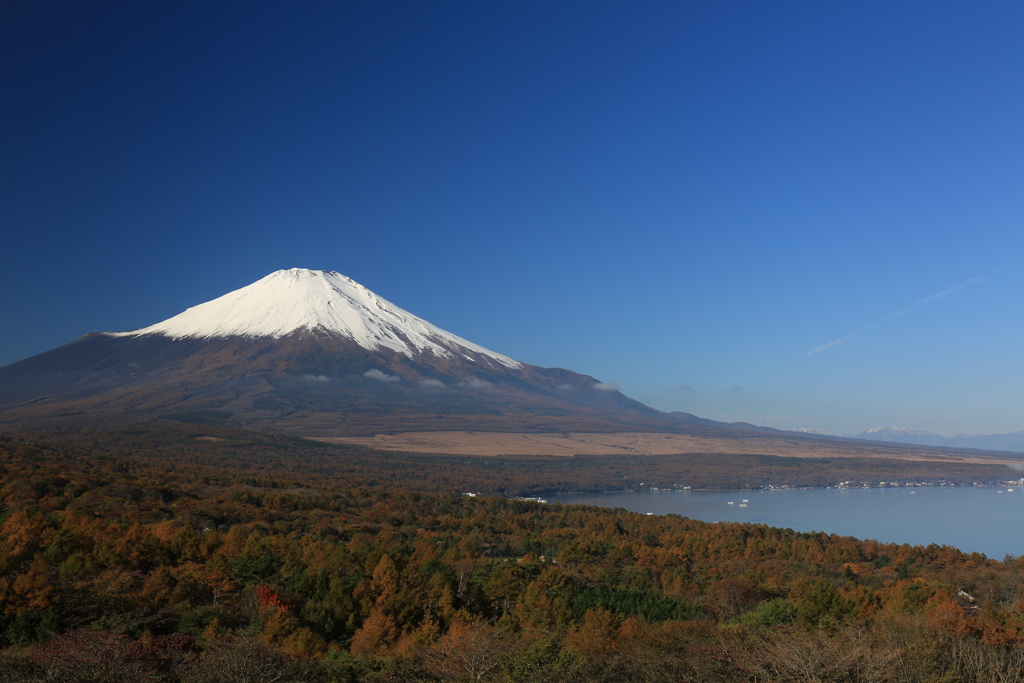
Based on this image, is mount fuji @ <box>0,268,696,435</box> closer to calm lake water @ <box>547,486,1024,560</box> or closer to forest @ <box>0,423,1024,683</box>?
calm lake water @ <box>547,486,1024,560</box>

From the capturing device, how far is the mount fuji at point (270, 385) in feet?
436

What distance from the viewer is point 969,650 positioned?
1393 cm

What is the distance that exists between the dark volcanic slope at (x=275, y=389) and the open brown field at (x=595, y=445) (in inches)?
297

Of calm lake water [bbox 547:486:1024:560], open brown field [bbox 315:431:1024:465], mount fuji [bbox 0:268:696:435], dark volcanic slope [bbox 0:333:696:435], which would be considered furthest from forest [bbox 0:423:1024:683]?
dark volcanic slope [bbox 0:333:696:435]

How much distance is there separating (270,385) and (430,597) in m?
149

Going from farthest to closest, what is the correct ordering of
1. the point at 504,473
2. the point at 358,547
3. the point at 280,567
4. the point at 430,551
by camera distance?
1. the point at 504,473
2. the point at 430,551
3. the point at 358,547
4. the point at 280,567

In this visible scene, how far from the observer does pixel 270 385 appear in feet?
520

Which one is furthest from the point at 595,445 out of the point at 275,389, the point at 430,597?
the point at 430,597

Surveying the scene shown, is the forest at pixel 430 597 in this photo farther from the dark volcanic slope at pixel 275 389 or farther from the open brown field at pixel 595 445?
the dark volcanic slope at pixel 275 389

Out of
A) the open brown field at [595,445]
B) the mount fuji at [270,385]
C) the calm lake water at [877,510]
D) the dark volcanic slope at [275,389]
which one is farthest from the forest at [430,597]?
the dark volcanic slope at [275,389]

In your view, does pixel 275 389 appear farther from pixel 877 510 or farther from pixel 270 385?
pixel 877 510

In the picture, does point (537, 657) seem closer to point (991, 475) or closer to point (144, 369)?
point (991, 475)

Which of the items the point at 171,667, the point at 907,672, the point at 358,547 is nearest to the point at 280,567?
the point at 358,547

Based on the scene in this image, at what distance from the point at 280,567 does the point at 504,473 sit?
3078 inches
